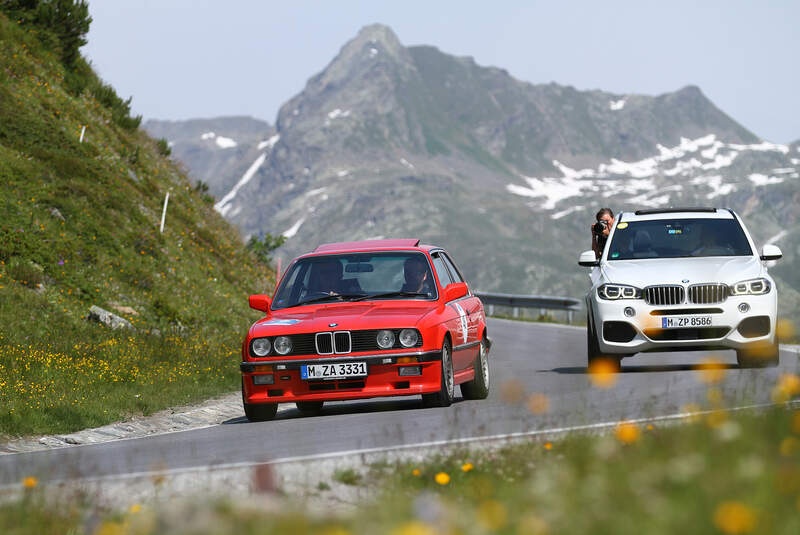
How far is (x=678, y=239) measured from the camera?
14883 millimetres

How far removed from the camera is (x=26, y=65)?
2953 centimetres

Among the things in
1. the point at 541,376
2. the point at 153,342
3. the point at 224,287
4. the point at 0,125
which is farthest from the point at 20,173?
the point at 541,376

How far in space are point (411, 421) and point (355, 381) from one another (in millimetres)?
1072

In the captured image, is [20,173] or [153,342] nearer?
[153,342]

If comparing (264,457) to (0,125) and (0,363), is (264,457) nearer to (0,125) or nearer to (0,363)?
(0,363)

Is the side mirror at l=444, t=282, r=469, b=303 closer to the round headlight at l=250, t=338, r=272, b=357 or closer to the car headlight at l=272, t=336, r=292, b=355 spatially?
the car headlight at l=272, t=336, r=292, b=355

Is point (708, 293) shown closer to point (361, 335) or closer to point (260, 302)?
point (361, 335)

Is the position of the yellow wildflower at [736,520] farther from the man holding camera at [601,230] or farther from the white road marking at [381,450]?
the man holding camera at [601,230]

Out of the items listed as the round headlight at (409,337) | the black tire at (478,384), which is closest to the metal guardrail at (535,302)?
the black tire at (478,384)

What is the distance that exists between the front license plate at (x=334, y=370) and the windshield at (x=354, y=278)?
1182 mm

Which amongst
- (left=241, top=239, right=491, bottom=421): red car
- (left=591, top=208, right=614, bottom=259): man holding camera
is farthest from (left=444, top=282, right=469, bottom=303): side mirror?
(left=591, top=208, right=614, bottom=259): man holding camera

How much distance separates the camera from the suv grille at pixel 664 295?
13.6 m

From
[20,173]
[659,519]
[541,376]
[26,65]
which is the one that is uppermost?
[26,65]

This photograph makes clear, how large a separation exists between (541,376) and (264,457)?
25.5 ft
